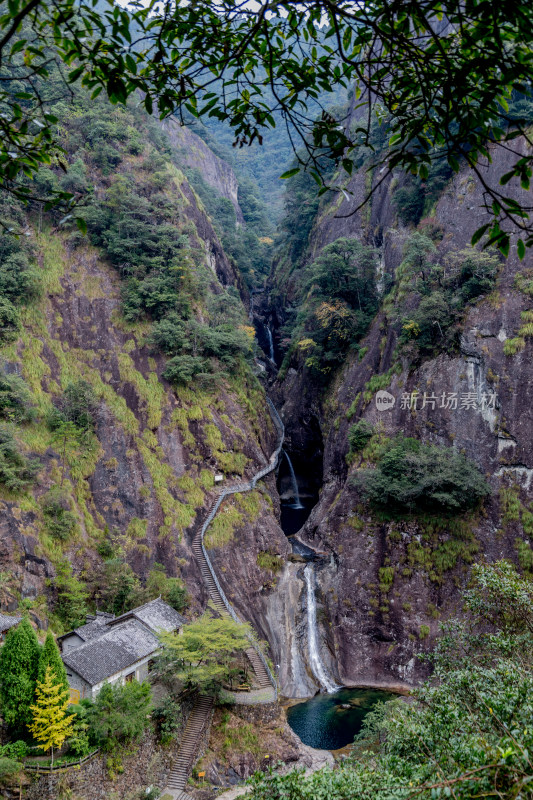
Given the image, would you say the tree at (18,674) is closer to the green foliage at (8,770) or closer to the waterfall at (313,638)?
the green foliage at (8,770)

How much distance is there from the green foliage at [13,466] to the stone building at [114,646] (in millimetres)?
5547

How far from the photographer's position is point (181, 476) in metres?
24.8

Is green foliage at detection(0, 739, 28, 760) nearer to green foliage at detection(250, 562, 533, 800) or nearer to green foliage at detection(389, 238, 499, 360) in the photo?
green foliage at detection(250, 562, 533, 800)

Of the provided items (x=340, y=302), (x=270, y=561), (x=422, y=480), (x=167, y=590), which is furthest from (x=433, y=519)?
(x=340, y=302)

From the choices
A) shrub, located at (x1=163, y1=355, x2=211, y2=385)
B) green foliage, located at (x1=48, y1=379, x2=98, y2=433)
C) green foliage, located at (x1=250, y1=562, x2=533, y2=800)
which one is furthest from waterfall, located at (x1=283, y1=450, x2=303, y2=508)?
green foliage, located at (x1=250, y1=562, x2=533, y2=800)

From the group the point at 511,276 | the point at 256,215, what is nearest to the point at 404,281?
the point at 511,276

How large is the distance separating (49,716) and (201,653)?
5.35 m

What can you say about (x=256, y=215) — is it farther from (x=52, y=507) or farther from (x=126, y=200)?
(x=52, y=507)

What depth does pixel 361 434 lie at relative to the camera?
83.8 feet

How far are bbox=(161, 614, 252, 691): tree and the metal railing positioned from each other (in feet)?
6.12

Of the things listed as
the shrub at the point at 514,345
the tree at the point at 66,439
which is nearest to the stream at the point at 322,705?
the tree at the point at 66,439

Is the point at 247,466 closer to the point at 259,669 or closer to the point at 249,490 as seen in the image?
the point at 249,490

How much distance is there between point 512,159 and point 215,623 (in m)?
26.8

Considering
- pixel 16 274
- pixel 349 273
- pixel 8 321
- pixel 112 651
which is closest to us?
pixel 112 651
